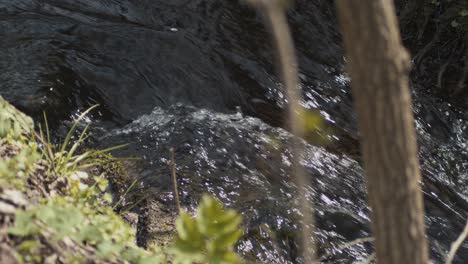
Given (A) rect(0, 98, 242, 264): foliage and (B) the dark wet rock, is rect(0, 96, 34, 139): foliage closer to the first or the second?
(A) rect(0, 98, 242, 264): foliage

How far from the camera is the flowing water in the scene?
168 inches

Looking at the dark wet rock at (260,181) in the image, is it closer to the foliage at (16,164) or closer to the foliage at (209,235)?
the foliage at (16,164)

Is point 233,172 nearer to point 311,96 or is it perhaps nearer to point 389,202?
point 311,96

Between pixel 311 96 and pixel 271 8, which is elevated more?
pixel 271 8

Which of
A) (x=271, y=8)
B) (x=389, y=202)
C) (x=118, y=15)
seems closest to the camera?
(x=271, y=8)

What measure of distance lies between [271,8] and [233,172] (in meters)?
3.31

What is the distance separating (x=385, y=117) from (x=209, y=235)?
0.77 meters

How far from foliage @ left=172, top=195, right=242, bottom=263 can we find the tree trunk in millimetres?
533

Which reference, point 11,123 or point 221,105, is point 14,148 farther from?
point 221,105

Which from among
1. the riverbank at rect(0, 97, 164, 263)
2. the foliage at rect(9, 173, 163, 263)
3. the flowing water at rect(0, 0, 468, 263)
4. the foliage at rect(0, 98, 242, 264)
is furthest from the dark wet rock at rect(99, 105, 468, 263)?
the foliage at rect(0, 98, 242, 264)

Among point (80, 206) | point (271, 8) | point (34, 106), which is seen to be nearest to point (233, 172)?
point (34, 106)

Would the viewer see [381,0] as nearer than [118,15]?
Yes

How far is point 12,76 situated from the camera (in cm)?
500

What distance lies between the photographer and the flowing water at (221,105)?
427cm
